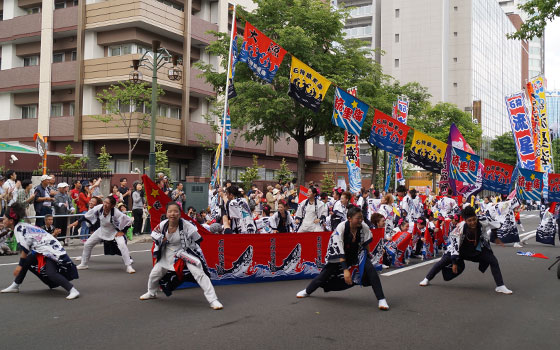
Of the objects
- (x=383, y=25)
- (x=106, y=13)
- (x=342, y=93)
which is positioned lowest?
(x=342, y=93)

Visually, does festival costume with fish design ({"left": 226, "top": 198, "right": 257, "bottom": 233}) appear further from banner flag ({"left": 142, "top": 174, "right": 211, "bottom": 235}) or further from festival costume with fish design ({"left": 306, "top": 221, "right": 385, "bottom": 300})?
festival costume with fish design ({"left": 306, "top": 221, "right": 385, "bottom": 300})

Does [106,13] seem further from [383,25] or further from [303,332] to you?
[383,25]

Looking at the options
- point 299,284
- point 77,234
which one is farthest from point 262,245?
point 77,234

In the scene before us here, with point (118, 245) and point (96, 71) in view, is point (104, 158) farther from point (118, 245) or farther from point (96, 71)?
point (118, 245)

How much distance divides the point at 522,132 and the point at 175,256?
14.7 metres

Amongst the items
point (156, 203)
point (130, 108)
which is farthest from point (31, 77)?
point (156, 203)

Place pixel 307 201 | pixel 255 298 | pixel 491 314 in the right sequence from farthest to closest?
pixel 307 201
pixel 255 298
pixel 491 314

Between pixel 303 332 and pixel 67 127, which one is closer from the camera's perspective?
pixel 303 332

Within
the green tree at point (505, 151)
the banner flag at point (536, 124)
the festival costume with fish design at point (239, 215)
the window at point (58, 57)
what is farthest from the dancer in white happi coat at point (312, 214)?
the green tree at point (505, 151)

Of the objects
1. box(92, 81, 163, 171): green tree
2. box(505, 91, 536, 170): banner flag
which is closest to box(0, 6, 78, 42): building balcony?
box(92, 81, 163, 171): green tree

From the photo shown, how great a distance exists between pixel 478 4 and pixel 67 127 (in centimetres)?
7208

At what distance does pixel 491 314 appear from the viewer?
22.2 feet

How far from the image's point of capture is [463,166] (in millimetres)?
13570

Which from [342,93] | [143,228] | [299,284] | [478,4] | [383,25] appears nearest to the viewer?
[299,284]
